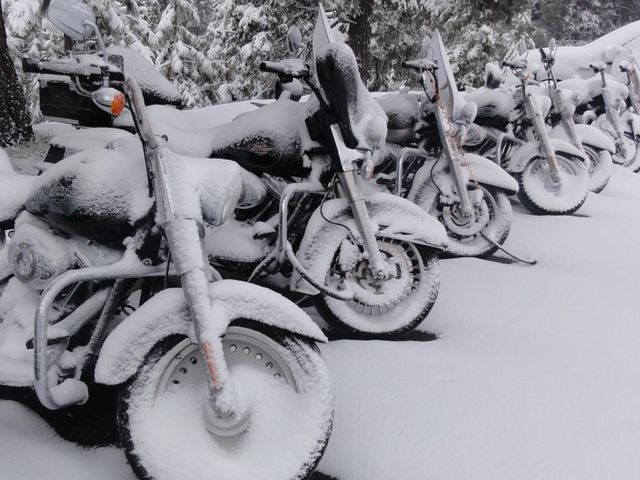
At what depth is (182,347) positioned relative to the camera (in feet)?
5.76

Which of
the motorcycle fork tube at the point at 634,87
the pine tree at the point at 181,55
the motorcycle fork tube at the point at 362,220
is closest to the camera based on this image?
the motorcycle fork tube at the point at 362,220

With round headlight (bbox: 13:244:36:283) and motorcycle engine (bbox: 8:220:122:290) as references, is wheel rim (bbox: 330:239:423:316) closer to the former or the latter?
motorcycle engine (bbox: 8:220:122:290)

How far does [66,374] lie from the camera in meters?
1.97

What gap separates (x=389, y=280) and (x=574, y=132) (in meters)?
4.07

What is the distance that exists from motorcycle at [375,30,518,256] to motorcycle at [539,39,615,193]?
2.28 meters

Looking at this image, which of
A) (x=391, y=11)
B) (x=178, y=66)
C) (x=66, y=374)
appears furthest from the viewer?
(x=178, y=66)

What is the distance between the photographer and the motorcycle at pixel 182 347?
167cm

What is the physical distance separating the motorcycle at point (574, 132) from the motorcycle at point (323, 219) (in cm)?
391

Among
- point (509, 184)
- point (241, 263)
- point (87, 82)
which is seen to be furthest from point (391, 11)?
point (87, 82)

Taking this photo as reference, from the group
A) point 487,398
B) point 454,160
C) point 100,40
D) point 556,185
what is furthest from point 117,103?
point 556,185

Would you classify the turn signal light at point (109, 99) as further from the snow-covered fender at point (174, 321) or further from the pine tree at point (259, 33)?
the pine tree at point (259, 33)

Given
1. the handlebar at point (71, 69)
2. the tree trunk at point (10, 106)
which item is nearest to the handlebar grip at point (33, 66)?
the handlebar at point (71, 69)

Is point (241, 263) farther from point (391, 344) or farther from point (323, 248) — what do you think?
point (391, 344)

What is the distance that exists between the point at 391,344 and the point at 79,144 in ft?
6.72
